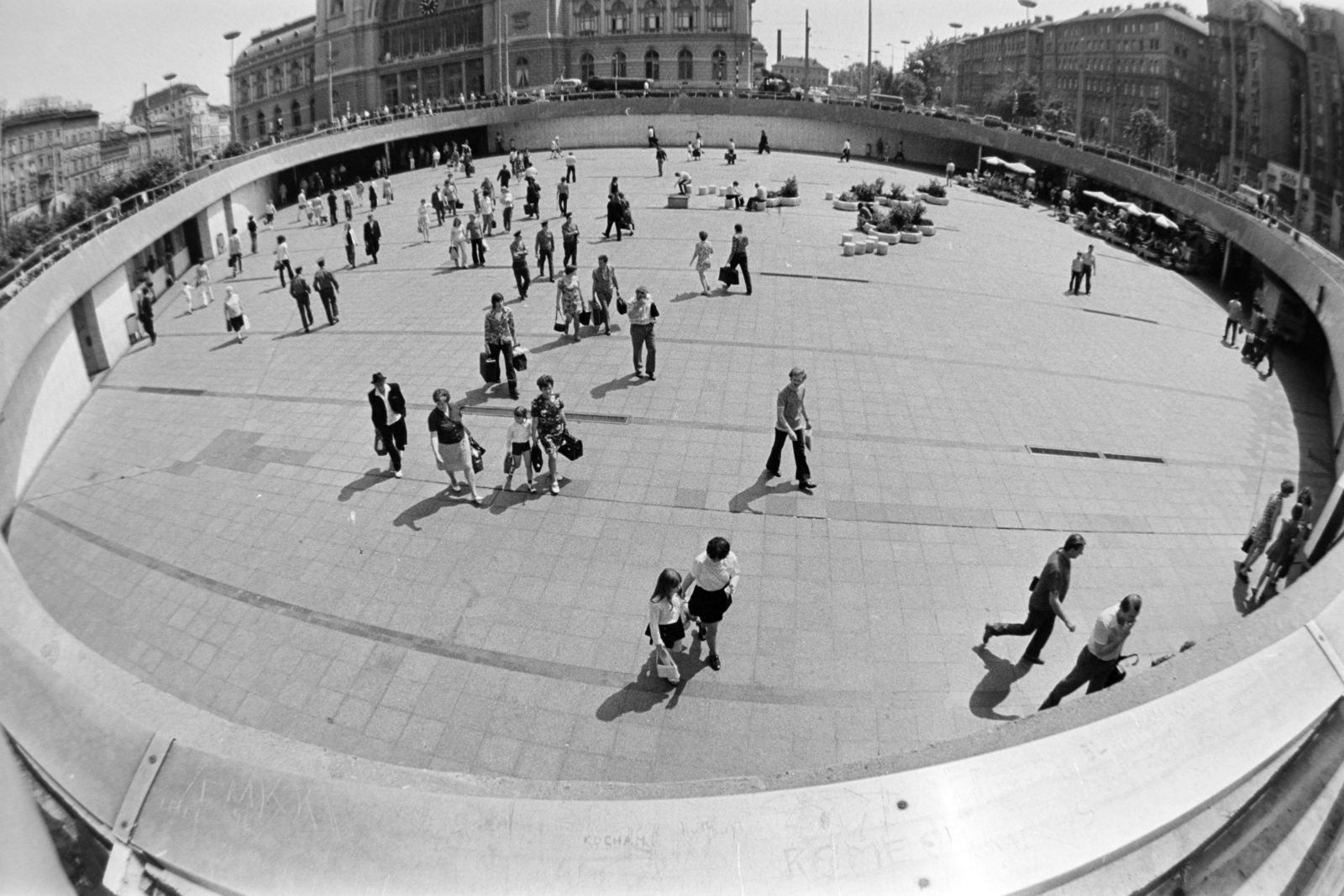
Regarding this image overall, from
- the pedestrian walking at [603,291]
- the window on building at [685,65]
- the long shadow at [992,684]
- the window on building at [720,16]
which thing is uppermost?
the window on building at [720,16]

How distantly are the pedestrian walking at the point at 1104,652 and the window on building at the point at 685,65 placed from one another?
67.8 meters

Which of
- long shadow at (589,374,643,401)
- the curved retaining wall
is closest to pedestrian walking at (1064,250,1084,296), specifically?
long shadow at (589,374,643,401)

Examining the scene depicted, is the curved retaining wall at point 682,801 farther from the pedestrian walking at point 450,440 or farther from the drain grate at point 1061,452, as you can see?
the drain grate at point 1061,452

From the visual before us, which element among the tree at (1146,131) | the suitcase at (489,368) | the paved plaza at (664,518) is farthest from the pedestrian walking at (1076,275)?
the tree at (1146,131)

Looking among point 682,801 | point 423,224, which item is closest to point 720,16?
point 423,224

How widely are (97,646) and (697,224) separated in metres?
18.6

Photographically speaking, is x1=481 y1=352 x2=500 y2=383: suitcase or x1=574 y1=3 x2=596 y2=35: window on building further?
x1=574 y1=3 x2=596 y2=35: window on building

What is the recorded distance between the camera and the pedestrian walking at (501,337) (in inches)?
489

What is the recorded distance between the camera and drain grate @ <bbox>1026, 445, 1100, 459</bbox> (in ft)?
38.2

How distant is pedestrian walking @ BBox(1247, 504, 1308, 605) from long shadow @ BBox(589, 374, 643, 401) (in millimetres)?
8622

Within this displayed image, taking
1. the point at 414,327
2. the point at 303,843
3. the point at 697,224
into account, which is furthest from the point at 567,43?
the point at 303,843

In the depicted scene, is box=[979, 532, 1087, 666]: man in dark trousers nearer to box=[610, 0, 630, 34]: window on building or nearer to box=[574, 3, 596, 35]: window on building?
box=[610, 0, 630, 34]: window on building

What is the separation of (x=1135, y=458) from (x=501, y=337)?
31.4 feet

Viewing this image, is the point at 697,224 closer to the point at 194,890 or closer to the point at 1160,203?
the point at 1160,203
